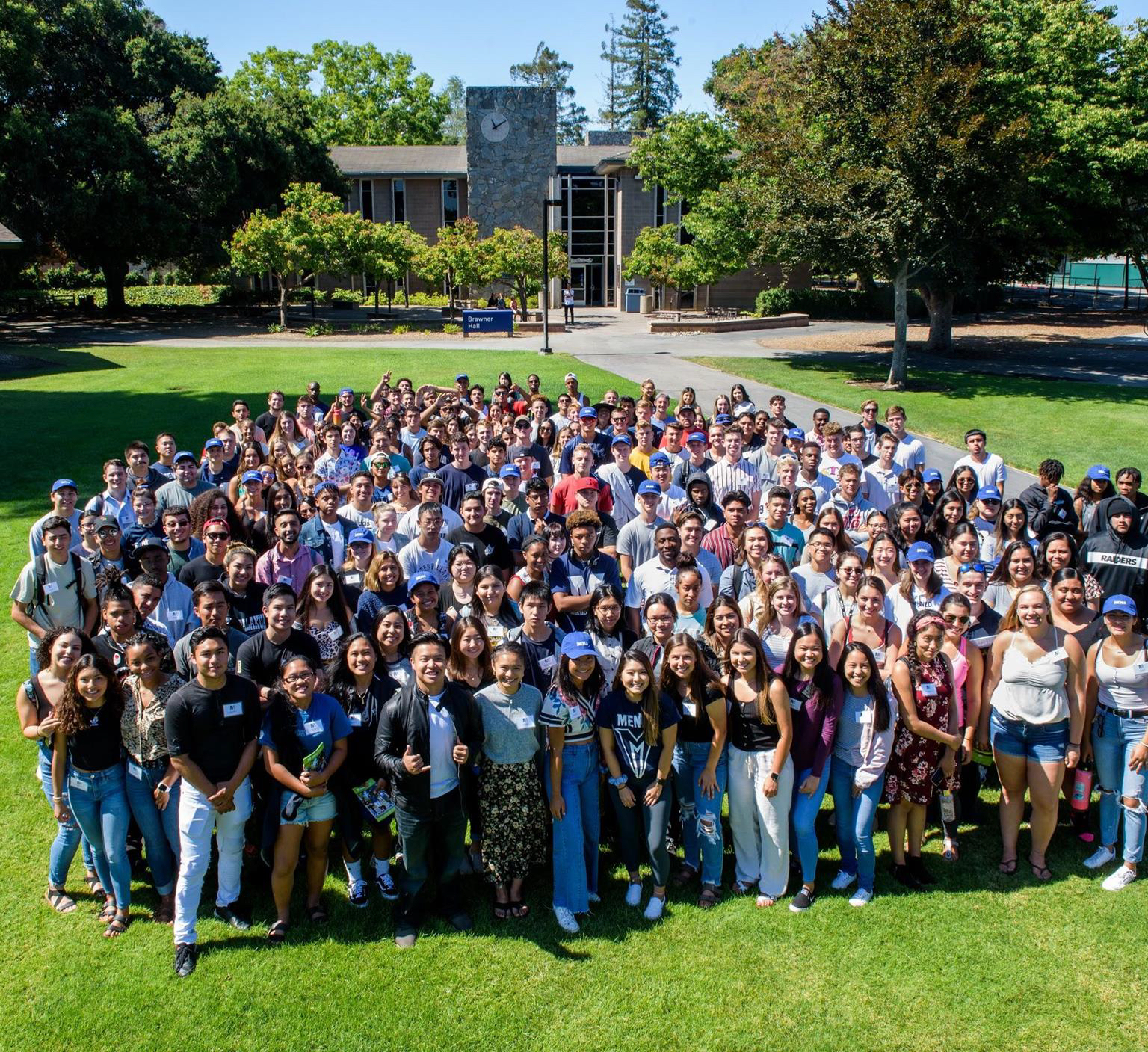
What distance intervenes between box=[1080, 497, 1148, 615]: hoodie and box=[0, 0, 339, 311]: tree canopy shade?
35105mm

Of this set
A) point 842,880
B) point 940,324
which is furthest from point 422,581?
point 940,324

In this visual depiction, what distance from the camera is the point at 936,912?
5.51 m

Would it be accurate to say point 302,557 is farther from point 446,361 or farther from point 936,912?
point 446,361

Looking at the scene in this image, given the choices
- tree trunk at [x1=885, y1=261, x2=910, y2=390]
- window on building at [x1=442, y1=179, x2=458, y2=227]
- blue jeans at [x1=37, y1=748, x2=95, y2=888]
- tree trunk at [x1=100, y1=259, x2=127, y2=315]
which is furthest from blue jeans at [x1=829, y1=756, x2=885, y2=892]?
window on building at [x1=442, y1=179, x2=458, y2=227]

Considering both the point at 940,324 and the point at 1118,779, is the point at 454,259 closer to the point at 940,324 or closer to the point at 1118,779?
the point at 940,324

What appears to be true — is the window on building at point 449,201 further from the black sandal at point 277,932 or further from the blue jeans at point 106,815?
the black sandal at point 277,932

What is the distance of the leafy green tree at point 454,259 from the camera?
3525cm

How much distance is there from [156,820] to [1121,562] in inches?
283

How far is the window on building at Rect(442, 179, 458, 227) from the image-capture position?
167 feet

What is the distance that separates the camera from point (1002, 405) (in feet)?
71.3

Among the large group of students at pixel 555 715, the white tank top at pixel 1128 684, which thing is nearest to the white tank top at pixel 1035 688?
the large group of students at pixel 555 715

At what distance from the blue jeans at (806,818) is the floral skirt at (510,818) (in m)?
1.48

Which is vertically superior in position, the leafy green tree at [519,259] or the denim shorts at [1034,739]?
the leafy green tree at [519,259]

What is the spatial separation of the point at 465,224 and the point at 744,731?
117ft
